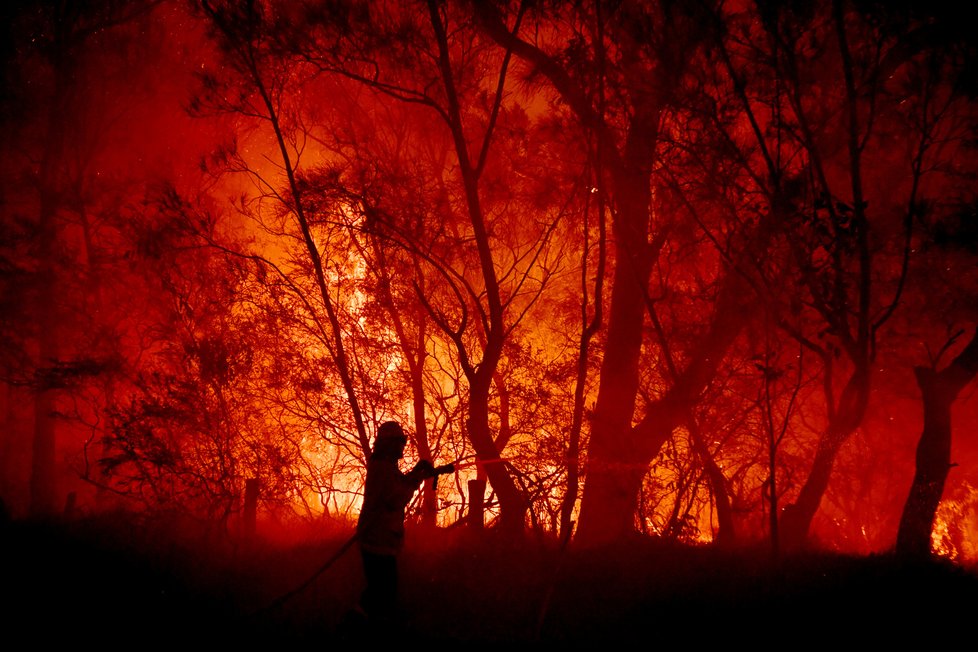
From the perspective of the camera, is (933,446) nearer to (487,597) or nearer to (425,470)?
(487,597)

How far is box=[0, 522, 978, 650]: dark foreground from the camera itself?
5.97m

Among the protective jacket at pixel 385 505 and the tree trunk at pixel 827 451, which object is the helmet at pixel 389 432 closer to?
the protective jacket at pixel 385 505

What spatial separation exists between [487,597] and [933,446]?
659 centimetres

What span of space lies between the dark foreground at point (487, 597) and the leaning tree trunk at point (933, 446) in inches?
36.3

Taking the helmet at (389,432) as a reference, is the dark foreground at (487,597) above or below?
below

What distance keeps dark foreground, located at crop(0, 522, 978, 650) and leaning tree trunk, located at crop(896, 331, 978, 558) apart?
92 centimetres

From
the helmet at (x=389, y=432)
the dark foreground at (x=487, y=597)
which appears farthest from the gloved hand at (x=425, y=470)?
the dark foreground at (x=487, y=597)

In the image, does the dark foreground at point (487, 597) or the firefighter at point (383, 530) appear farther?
the dark foreground at point (487, 597)

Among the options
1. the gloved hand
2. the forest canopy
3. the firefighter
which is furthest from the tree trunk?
the firefighter

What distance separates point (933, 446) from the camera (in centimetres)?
898

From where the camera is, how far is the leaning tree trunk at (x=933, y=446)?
8.86 m

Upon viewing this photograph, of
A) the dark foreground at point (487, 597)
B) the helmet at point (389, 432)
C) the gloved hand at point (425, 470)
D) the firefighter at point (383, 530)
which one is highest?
the helmet at point (389, 432)

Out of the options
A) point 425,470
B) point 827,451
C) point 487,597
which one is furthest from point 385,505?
point 827,451

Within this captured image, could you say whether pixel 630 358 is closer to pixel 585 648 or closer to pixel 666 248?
pixel 666 248
